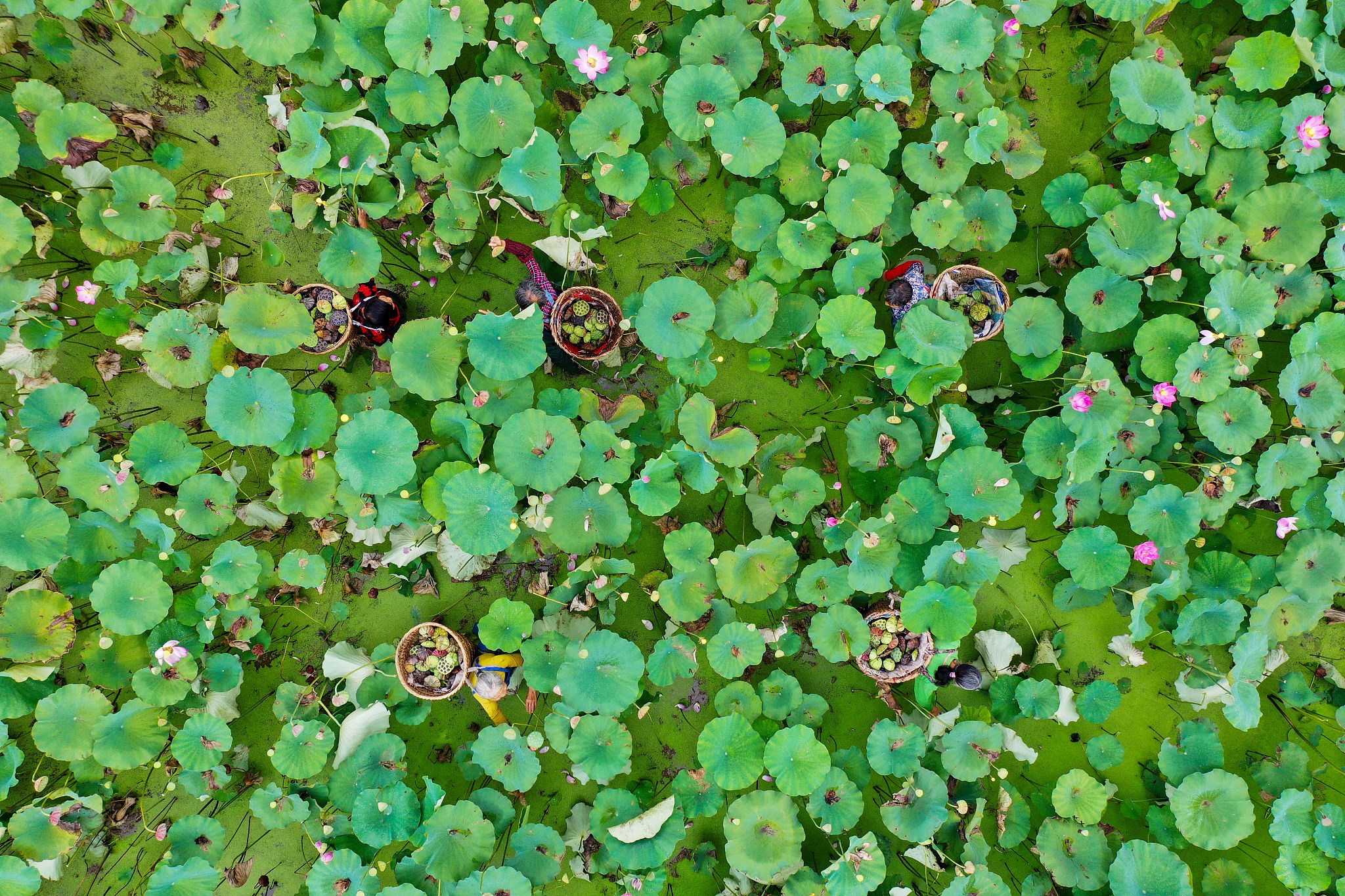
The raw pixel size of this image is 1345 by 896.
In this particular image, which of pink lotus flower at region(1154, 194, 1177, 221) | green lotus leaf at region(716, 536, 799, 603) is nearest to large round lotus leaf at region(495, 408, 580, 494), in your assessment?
green lotus leaf at region(716, 536, 799, 603)

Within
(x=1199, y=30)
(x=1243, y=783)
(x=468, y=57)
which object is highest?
(x=1199, y=30)

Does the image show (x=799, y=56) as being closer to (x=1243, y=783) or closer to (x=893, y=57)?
(x=893, y=57)

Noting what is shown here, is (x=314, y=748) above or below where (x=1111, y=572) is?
below

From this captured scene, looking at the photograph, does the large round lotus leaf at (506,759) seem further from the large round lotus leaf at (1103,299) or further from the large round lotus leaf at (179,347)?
the large round lotus leaf at (1103,299)

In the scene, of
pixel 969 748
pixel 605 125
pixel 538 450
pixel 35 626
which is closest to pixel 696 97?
pixel 605 125

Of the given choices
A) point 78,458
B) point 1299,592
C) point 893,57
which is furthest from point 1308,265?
point 78,458

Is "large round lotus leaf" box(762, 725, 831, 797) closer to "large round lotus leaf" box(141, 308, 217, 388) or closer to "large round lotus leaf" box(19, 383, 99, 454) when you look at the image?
"large round lotus leaf" box(141, 308, 217, 388)

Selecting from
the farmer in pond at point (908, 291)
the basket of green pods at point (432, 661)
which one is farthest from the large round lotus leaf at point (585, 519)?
the farmer in pond at point (908, 291)
